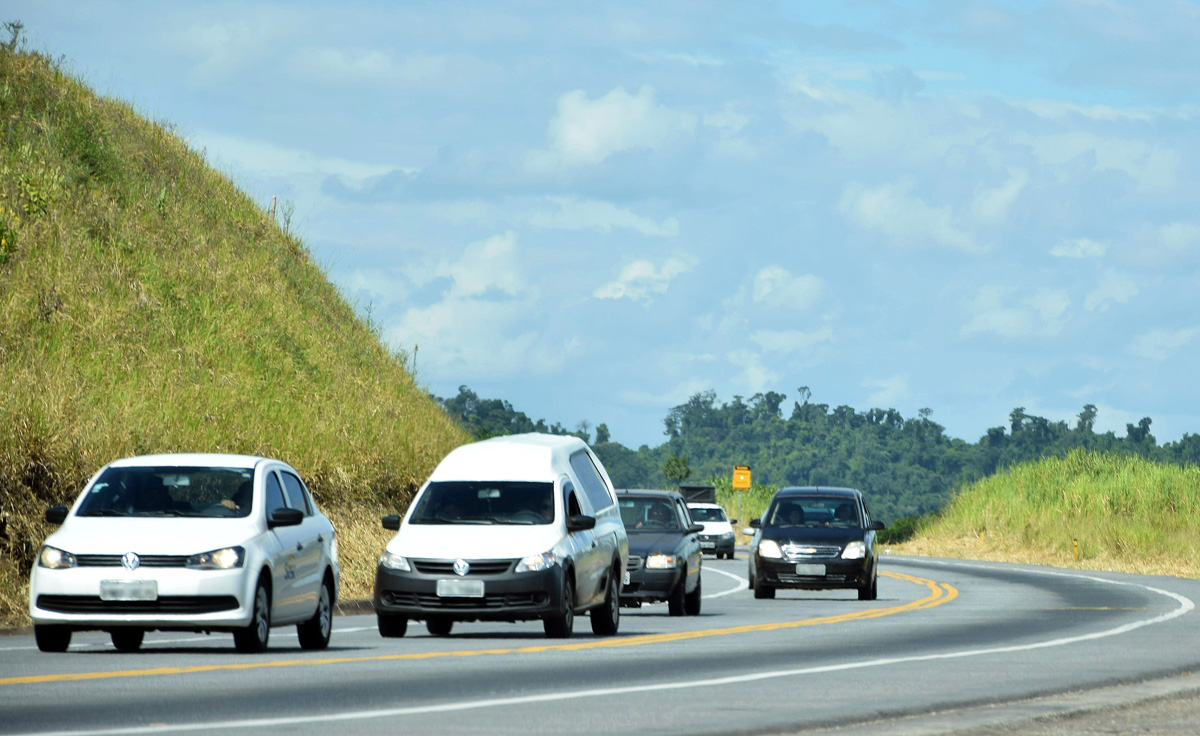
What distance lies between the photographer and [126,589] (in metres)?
15.0

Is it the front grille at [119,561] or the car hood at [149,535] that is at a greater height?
the car hood at [149,535]

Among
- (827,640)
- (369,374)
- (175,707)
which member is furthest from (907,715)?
(369,374)

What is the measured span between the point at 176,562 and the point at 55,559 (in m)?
0.97

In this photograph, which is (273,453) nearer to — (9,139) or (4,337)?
(4,337)

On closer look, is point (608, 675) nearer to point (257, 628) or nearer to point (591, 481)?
point (257, 628)

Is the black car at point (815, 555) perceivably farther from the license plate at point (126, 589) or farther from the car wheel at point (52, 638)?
the license plate at point (126, 589)

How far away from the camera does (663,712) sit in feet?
37.6

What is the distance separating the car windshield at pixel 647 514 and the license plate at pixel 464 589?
7.75 metres

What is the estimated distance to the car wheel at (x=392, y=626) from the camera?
18484mm

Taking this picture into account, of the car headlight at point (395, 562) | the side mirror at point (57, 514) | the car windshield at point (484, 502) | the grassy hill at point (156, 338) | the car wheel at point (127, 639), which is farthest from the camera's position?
the grassy hill at point (156, 338)

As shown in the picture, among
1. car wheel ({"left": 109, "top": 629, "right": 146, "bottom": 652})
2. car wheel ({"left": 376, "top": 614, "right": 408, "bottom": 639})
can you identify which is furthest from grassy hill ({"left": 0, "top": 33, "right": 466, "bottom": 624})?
car wheel ({"left": 376, "top": 614, "right": 408, "bottom": 639})

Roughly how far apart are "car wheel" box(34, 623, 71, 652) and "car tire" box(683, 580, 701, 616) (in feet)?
33.3

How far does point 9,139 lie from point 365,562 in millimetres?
18647

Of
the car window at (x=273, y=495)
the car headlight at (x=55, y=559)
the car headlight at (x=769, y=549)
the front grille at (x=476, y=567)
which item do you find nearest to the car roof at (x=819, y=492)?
the car headlight at (x=769, y=549)
